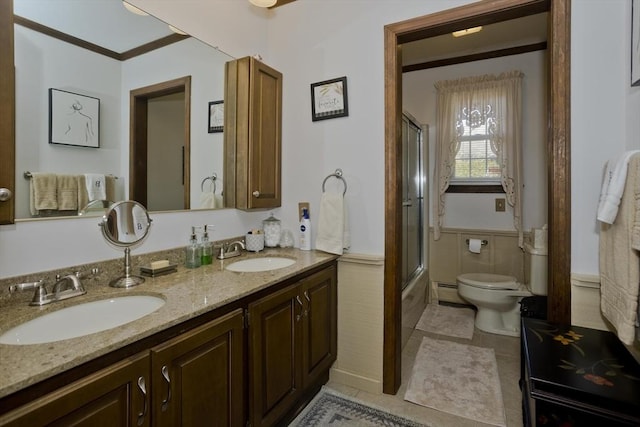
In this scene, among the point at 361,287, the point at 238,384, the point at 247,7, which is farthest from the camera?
the point at 247,7

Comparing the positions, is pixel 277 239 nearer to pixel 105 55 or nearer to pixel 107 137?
pixel 107 137

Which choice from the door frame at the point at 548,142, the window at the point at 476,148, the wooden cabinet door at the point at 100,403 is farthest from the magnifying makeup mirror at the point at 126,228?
the window at the point at 476,148

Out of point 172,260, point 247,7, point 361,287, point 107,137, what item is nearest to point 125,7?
point 107,137

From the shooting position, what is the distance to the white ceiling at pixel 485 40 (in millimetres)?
2707

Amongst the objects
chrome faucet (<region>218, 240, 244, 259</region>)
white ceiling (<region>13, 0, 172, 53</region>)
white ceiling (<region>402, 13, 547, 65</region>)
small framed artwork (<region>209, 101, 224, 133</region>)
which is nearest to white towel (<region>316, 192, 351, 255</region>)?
chrome faucet (<region>218, 240, 244, 259</region>)

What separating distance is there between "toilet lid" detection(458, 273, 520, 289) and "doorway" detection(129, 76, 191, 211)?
243 centimetres

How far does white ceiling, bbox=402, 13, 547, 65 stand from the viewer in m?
2.71

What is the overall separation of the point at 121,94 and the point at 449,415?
2.30 metres

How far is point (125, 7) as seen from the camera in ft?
4.78

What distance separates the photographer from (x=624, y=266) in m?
1.16

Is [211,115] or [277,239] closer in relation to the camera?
[211,115]

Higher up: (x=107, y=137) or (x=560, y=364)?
(x=107, y=137)

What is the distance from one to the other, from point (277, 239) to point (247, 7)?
1563mm

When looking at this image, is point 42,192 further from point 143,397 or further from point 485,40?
point 485,40
